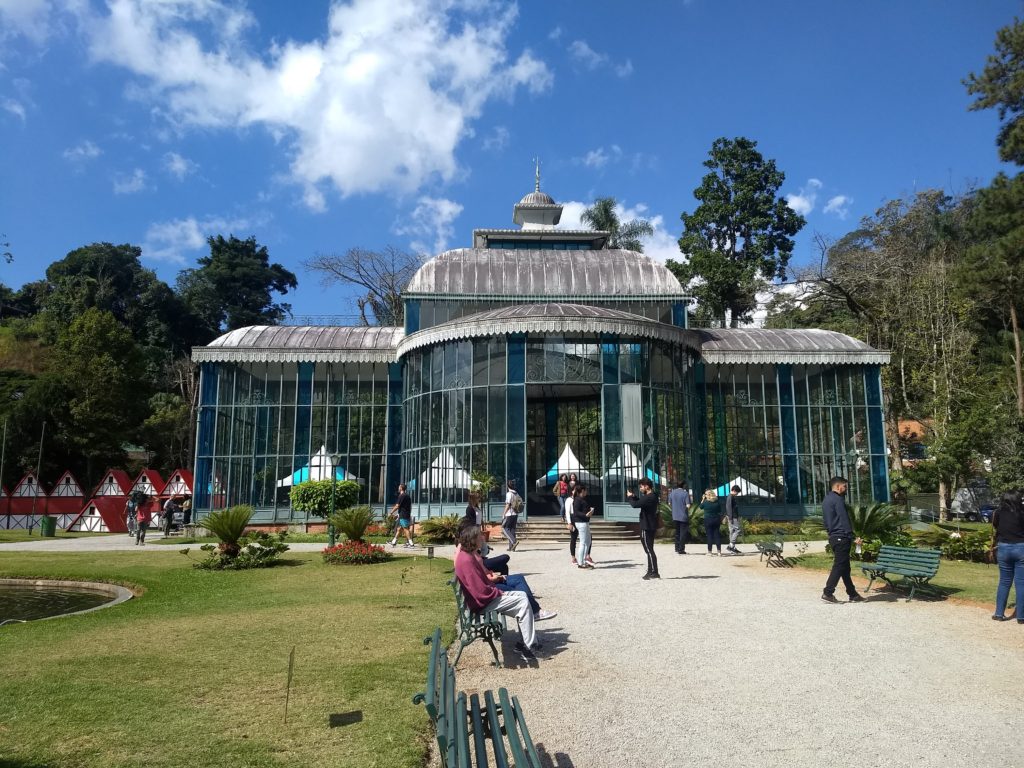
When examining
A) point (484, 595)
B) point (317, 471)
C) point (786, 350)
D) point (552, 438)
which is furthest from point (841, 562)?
point (317, 471)

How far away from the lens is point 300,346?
2794 centimetres

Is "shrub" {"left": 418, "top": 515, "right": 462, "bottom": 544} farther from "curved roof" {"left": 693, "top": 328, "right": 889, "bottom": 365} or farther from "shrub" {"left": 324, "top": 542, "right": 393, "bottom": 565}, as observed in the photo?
"curved roof" {"left": 693, "top": 328, "right": 889, "bottom": 365}

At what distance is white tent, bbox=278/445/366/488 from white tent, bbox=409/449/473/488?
403 centimetres

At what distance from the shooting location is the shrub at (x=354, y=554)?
14.7 meters

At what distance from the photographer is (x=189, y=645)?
7.49 metres

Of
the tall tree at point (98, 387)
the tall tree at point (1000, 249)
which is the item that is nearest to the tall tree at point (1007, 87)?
the tall tree at point (1000, 249)

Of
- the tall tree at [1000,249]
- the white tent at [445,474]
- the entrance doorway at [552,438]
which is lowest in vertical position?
the white tent at [445,474]

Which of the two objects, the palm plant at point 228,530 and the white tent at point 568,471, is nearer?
the palm plant at point 228,530

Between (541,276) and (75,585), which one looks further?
(541,276)

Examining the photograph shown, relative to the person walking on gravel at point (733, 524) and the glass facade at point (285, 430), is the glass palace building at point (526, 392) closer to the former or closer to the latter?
the glass facade at point (285, 430)

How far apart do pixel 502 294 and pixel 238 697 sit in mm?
24019

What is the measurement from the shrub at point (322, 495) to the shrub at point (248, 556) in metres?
7.22

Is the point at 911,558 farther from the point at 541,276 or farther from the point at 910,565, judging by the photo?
the point at 541,276

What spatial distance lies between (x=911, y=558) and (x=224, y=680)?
9732 mm
